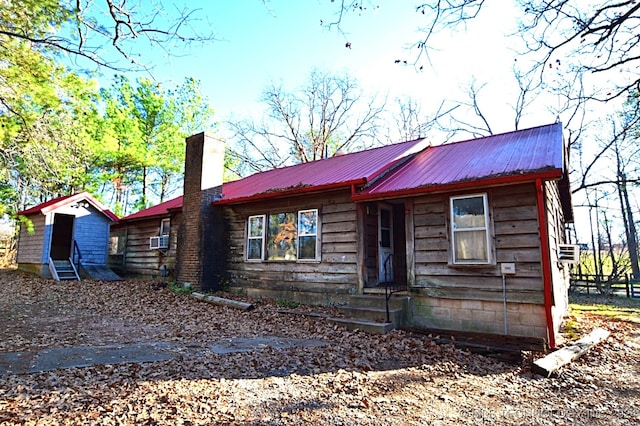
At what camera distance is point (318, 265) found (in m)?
10.2

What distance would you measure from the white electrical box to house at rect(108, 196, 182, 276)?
36.6 ft

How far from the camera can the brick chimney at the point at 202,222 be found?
12.2 metres

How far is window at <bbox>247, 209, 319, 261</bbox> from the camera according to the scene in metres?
10.5

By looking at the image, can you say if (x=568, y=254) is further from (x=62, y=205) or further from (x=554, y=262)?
(x=62, y=205)

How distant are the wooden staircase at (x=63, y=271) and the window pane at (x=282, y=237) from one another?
30.1 ft

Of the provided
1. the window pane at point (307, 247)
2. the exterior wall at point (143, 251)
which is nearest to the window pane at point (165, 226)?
the exterior wall at point (143, 251)

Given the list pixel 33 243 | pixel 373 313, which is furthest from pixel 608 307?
pixel 33 243

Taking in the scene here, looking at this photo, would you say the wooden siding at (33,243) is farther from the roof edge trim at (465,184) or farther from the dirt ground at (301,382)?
the roof edge trim at (465,184)

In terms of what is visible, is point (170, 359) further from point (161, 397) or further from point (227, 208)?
point (227, 208)

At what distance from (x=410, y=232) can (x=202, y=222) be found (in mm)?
7007

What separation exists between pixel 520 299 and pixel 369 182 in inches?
165

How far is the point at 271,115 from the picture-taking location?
29.3m

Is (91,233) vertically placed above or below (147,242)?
above

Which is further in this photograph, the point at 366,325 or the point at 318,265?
the point at 318,265
